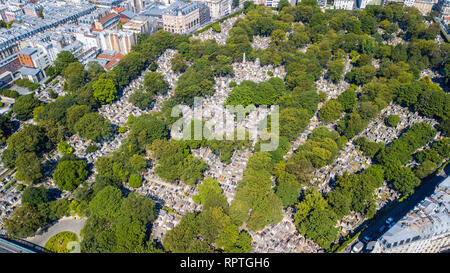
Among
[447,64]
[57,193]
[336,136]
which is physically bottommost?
[57,193]

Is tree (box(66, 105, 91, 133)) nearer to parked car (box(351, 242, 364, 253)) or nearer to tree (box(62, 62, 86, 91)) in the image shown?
tree (box(62, 62, 86, 91))

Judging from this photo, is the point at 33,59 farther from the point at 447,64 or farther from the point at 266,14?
the point at 447,64

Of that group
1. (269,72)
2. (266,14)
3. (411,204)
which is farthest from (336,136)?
(266,14)

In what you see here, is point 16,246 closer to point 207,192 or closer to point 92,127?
point 92,127

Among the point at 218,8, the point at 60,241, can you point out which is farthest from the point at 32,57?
the point at 218,8

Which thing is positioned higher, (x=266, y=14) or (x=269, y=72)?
(x=266, y=14)

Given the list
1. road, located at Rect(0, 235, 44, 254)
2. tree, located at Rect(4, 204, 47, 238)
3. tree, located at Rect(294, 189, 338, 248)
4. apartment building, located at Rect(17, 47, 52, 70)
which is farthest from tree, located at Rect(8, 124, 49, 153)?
tree, located at Rect(294, 189, 338, 248)

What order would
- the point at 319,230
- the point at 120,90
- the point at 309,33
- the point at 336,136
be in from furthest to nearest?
the point at 309,33 → the point at 120,90 → the point at 336,136 → the point at 319,230
